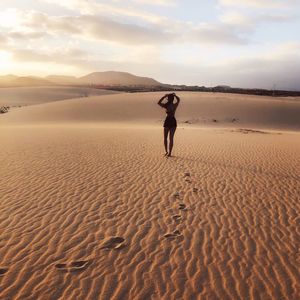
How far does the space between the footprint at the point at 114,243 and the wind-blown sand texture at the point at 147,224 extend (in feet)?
0.10

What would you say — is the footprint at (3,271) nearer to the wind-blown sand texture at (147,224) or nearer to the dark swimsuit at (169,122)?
the wind-blown sand texture at (147,224)

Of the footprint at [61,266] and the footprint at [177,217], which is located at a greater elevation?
the footprint at [61,266]

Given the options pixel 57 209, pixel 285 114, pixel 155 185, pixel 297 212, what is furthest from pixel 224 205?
pixel 285 114

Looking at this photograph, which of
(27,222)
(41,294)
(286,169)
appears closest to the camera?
(41,294)

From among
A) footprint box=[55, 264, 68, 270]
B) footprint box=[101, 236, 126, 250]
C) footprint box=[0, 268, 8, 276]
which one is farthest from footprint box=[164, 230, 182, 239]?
footprint box=[0, 268, 8, 276]

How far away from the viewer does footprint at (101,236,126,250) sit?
5.48m

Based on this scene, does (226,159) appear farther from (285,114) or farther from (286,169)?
(285,114)

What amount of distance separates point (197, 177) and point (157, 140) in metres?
7.85

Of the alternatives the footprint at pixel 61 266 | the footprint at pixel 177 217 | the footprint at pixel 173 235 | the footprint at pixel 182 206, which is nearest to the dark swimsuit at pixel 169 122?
the footprint at pixel 182 206

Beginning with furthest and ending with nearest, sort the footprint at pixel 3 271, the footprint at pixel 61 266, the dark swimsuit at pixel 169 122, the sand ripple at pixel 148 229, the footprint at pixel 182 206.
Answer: the dark swimsuit at pixel 169 122
the footprint at pixel 182 206
the footprint at pixel 61 266
the footprint at pixel 3 271
the sand ripple at pixel 148 229

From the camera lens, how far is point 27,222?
6.36 m

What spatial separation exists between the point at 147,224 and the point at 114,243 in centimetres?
95

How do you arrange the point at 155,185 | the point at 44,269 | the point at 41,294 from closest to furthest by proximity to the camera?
1. the point at 41,294
2. the point at 44,269
3. the point at 155,185

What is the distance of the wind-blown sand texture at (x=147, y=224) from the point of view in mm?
A: 4559
